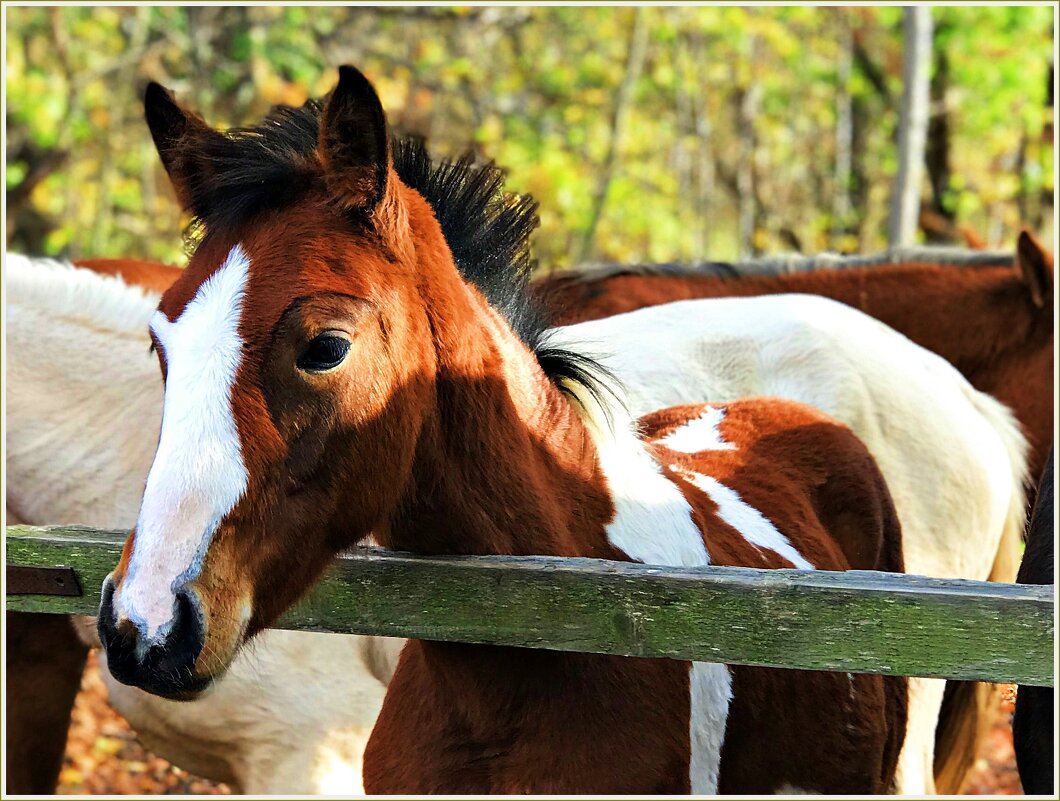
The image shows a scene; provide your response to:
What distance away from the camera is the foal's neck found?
217cm

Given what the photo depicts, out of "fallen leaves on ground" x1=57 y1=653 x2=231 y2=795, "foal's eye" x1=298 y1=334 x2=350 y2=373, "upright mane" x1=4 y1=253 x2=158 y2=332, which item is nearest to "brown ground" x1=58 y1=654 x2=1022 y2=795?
"fallen leaves on ground" x1=57 y1=653 x2=231 y2=795

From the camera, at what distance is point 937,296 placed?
5.21 metres

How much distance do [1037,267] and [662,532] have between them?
11.0 feet

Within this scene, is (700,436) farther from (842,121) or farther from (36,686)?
(842,121)

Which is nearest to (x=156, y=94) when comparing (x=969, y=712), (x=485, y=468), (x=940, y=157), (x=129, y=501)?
(x=485, y=468)

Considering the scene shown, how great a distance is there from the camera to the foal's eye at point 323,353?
195 centimetres

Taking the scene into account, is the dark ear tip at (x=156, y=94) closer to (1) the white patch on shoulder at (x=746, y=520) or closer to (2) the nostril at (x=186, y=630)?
(2) the nostril at (x=186, y=630)

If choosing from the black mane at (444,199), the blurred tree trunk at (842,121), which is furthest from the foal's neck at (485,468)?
the blurred tree trunk at (842,121)

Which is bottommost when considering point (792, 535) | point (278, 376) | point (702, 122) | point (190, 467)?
point (792, 535)

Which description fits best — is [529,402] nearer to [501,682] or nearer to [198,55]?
[501,682]

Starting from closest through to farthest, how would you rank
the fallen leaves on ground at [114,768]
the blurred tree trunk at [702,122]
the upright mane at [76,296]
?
the upright mane at [76,296], the fallen leaves on ground at [114,768], the blurred tree trunk at [702,122]

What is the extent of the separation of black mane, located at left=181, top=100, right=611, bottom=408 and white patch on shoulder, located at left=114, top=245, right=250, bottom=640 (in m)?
0.25

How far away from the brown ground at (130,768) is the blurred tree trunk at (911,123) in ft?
10.9

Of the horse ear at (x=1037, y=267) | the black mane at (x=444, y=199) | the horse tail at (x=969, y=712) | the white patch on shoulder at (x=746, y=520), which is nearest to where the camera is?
the black mane at (x=444, y=199)
